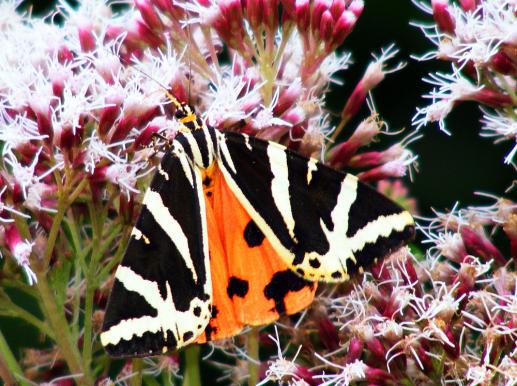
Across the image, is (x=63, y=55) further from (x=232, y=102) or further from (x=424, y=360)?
→ (x=424, y=360)

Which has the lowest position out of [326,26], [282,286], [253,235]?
[282,286]

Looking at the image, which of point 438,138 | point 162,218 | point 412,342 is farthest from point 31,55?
point 438,138

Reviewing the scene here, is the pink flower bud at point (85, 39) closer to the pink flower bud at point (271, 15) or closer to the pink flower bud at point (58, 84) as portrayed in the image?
the pink flower bud at point (58, 84)

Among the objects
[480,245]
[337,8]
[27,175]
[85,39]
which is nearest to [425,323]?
[480,245]

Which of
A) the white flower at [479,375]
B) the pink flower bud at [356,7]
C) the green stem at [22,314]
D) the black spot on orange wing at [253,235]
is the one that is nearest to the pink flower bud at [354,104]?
the pink flower bud at [356,7]

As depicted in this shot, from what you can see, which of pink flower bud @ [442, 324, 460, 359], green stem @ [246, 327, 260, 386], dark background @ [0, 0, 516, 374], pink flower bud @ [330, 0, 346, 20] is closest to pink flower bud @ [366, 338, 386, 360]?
pink flower bud @ [442, 324, 460, 359]

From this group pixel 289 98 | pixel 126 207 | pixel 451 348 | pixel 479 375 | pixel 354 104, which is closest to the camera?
pixel 479 375
